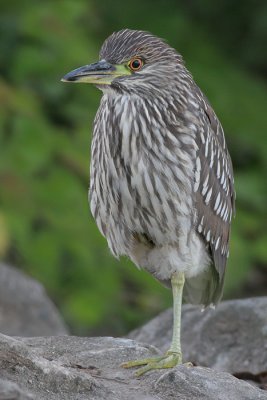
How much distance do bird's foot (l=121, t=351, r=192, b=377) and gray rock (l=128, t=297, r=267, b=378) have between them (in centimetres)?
85

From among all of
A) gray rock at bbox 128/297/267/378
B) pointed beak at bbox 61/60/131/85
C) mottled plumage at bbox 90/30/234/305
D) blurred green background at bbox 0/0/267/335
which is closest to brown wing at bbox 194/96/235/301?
mottled plumage at bbox 90/30/234/305

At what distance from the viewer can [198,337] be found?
6910mm

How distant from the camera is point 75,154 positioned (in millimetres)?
8664

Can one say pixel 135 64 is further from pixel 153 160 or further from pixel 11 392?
pixel 11 392

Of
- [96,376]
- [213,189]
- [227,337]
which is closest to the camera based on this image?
[96,376]

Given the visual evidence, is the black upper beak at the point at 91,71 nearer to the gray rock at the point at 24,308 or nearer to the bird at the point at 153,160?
the bird at the point at 153,160

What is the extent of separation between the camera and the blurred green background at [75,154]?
8477 millimetres

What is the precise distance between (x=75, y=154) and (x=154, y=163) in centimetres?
281

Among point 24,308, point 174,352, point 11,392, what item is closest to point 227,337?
point 174,352

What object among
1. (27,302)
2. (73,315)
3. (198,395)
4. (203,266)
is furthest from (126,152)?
Result: (73,315)

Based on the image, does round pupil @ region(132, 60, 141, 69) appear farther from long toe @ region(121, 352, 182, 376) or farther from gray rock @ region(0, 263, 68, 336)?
gray rock @ region(0, 263, 68, 336)

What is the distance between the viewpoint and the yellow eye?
604cm

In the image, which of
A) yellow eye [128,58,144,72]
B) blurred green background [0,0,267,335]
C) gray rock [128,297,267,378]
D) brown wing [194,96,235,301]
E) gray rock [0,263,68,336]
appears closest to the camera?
yellow eye [128,58,144,72]

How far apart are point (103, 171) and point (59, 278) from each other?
9.07 feet
